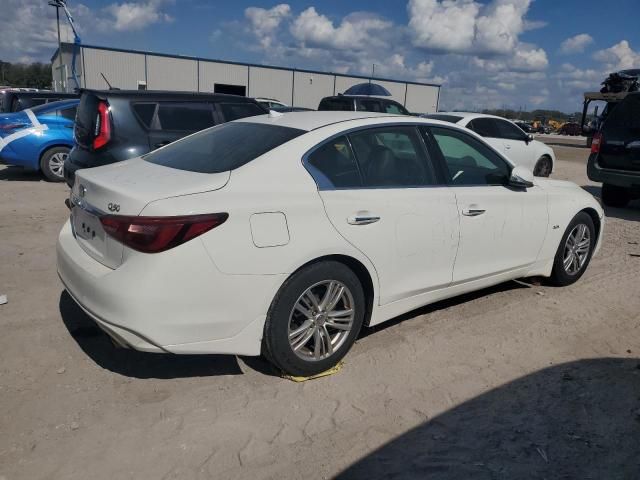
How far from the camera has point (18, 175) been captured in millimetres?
11008

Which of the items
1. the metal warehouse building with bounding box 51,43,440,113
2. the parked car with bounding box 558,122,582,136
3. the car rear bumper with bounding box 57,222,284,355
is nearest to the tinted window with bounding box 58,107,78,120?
the car rear bumper with bounding box 57,222,284,355

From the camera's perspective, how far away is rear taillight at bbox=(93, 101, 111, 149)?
21.1 feet

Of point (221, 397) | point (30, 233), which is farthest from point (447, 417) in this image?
point (30, 233)

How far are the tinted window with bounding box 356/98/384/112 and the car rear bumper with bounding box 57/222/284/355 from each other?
11.7 metres

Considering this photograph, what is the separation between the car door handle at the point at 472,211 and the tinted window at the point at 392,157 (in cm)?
34

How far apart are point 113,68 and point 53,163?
1131 inches

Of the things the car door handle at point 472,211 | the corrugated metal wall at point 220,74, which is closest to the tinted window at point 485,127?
the car door handle at point 472,211

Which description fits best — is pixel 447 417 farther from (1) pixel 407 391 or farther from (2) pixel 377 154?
(2) pixel 377 154

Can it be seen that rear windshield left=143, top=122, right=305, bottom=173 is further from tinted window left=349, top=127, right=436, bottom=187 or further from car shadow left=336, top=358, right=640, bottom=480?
car shadow left=336, top=358, right=640, bottom=480

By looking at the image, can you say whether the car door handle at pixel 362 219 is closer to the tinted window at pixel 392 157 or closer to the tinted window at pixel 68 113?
the tinted window at pixel 392 157

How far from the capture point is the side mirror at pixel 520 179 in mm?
4242

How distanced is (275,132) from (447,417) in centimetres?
204

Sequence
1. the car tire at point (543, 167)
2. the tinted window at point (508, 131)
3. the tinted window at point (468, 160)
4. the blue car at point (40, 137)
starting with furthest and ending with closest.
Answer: the car tire at point (543, 167) → the tinted window at point (508, 131) → the blue car at point (40, 137) → the tinted window at point (468, 160)

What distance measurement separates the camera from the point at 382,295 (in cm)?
355
